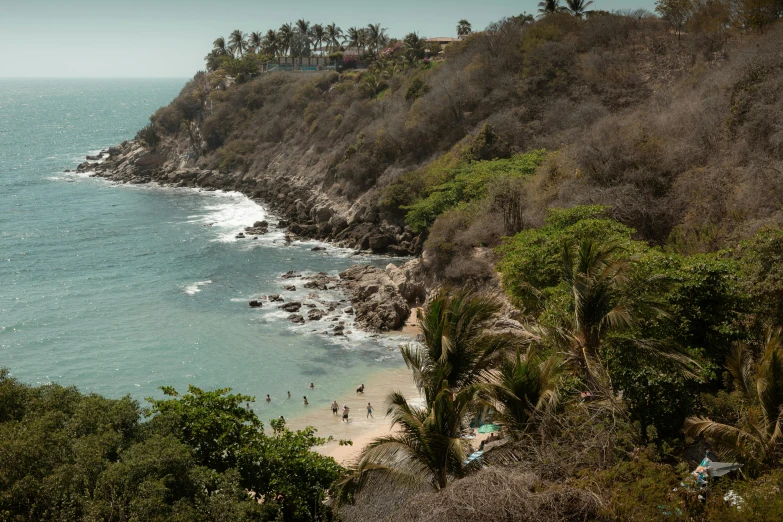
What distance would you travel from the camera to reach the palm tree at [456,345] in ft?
41.9

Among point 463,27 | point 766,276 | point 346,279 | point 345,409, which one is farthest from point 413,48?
point 766,276

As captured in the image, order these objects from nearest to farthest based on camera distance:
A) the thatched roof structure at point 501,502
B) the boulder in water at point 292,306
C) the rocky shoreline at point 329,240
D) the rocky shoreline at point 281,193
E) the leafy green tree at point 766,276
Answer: the thatched roof structure at point 501,502 → the leafy green tree at point 766,276 → the rocky shoreline at point 329,240 → the boulder in water at point 292,306 → the rocky shoreline at point 281,193

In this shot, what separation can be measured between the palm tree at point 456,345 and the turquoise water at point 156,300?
1444cm

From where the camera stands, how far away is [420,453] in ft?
35.3

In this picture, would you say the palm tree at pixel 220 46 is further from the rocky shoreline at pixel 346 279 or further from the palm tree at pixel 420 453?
the palm tree at pixel 420 453

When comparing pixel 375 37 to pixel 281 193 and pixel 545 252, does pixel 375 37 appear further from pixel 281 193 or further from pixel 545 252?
pixel 545 252

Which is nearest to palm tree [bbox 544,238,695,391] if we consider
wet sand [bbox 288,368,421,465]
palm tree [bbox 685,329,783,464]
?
palm tree [bbox 685,329,783,464]

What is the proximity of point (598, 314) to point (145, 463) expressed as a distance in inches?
341

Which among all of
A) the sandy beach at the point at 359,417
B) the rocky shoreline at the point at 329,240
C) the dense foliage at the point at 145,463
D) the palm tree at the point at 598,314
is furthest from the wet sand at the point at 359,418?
the palm tree at the point at 598,314

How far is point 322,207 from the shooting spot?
2055 inches

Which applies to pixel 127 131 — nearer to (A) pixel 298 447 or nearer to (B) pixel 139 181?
(B) pixel 139 181

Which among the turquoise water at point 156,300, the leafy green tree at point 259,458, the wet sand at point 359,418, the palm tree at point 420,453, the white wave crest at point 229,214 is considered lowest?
the wet sand at point 359,418

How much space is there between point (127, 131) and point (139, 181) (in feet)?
199

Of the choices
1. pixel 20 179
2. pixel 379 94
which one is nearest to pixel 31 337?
pixel 379 94
